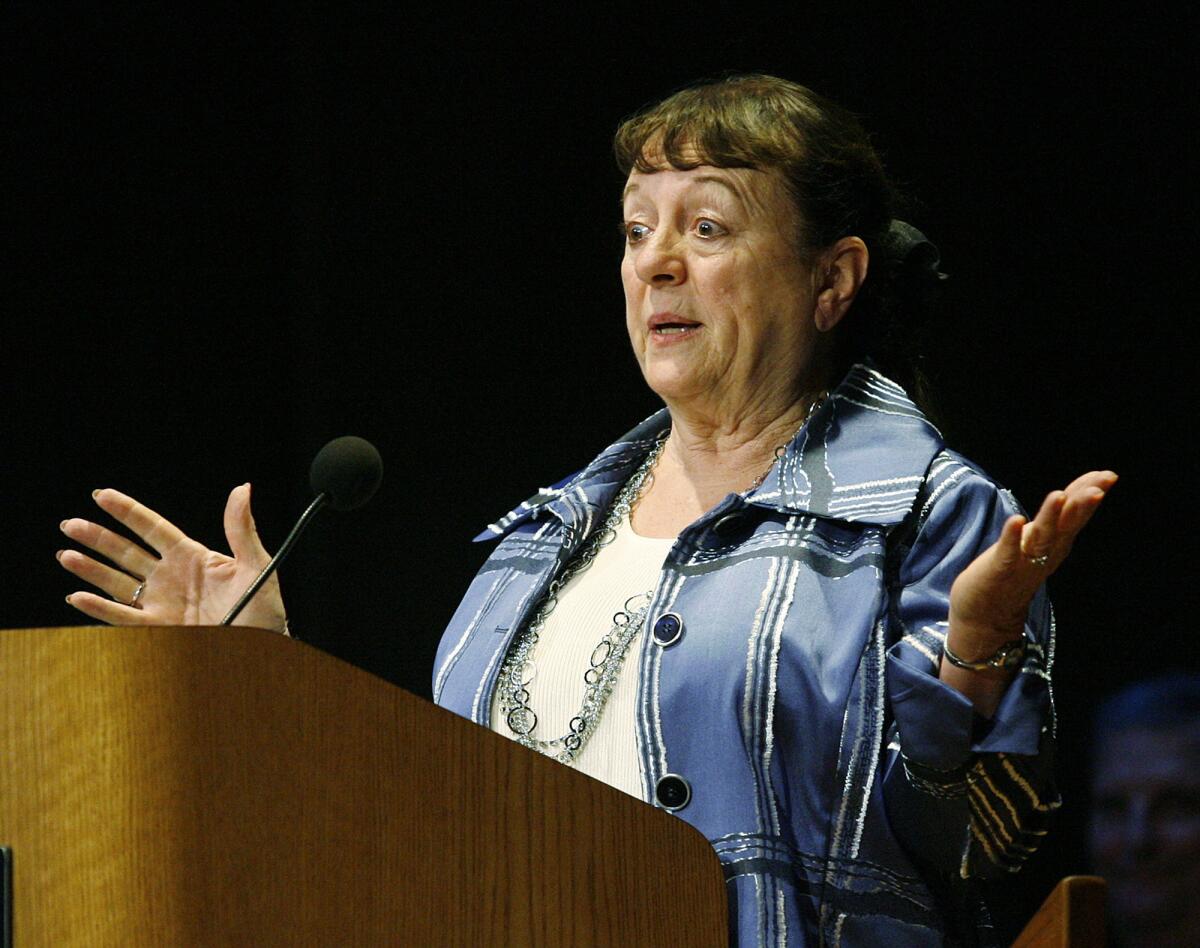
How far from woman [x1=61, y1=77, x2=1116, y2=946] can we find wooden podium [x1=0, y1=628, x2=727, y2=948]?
0.44 metres

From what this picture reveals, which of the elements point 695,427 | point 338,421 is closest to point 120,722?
point 695,427

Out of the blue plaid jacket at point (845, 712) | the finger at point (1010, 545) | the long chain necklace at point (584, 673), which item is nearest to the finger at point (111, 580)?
the long chain necklace at point (584, 673)

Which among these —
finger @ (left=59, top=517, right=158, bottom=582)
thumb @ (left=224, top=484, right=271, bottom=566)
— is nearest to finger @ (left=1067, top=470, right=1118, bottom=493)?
thumb @ (left=224, top=484, right=271, bottom=566)

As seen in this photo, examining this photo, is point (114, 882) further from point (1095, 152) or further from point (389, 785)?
point (1095, 152)

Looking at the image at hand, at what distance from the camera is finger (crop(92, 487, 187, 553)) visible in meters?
1.65

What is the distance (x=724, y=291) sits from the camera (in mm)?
1865

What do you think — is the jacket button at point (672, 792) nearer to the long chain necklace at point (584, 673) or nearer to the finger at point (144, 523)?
the long chain necklace at point (584, 673)

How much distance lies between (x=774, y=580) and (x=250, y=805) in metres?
0.75

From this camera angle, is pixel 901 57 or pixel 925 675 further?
pixel 901 57

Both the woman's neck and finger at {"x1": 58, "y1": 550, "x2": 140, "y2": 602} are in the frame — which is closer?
finger at {"x1": 58, "y1": 550, "x2": 140, "y2": 602}

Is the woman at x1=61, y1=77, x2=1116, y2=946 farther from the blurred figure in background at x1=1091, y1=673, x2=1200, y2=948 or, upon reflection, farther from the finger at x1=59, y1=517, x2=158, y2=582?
the blurred figure in background at x1=1091, y1=673, x2=1200, y2=948

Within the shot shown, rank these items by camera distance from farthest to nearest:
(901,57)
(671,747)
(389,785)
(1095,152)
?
(901,57) → (1095,152) → (671,747) → (389,785)

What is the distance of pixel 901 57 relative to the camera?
239 centimetres

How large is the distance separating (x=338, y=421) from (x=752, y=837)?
1559 mm
